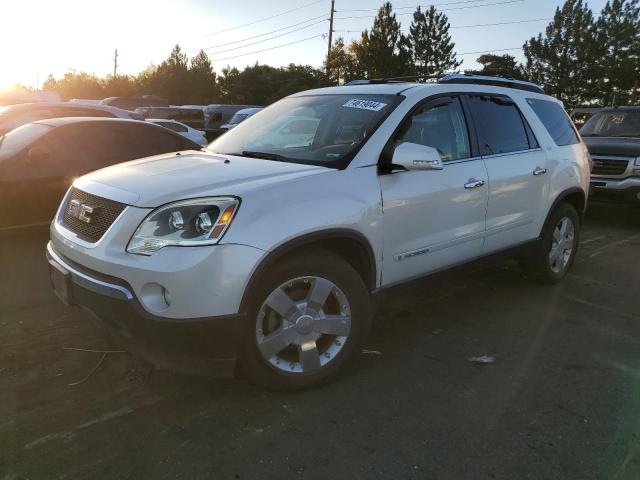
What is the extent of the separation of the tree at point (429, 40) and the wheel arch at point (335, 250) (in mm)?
58901

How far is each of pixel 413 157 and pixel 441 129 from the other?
766 millimetres

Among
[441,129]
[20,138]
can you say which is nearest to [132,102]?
[20,138]

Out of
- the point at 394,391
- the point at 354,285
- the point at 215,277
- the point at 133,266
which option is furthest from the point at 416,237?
the point at 133,266

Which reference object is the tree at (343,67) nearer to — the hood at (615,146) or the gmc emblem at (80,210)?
the hood at (615,146)

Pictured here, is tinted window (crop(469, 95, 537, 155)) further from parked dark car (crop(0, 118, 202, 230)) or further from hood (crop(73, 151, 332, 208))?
parked dark car (crop(0, 118, 202, 230))

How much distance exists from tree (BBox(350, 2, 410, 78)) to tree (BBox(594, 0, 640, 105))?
1808cm

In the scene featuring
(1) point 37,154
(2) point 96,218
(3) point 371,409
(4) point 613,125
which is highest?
(4) point 613,125

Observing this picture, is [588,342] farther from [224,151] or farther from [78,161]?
[78,161]

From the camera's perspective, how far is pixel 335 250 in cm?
319

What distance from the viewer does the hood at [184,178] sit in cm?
274

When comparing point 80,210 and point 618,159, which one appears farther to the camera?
point 618,159

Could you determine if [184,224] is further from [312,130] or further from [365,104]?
[365,104]

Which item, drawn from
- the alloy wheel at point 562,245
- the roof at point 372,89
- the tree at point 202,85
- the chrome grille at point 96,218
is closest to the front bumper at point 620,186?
the alloy wheel at point 562,245

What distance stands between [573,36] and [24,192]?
56163 millimetres
